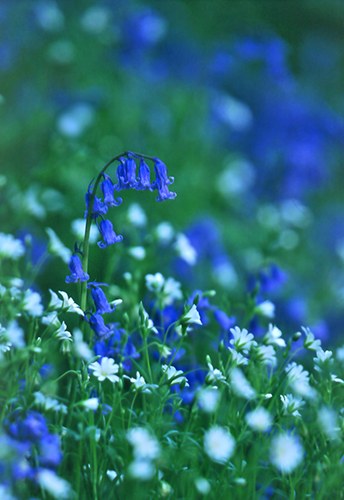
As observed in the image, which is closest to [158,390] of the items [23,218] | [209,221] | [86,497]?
[86,497]

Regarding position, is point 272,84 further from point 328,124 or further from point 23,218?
point 23,218

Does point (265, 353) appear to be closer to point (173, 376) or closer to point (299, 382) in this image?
point (299, 382)

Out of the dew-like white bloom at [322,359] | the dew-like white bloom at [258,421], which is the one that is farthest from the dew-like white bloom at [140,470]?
the dew-like white bloom at [322,359]

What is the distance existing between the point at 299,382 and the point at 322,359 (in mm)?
65

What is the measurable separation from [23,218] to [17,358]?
3.80 ft

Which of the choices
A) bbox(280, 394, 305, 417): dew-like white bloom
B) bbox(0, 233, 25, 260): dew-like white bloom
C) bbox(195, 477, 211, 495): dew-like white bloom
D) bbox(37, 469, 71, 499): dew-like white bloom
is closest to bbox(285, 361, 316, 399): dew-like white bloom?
bbox(280, 394, 305, 417): dew-like white bloom

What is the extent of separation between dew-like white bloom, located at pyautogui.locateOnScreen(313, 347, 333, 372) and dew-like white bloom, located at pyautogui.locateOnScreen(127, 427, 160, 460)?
391 millimetres

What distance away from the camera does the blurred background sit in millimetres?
2898

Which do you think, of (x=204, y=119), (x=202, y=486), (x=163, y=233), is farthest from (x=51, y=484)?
(x=204, y=119)

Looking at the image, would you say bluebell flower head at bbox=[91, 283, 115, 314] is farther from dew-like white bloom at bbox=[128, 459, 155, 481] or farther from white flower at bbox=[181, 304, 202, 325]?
dew-like white bloom at bbox=[128, 459, 155, 481]

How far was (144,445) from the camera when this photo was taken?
1.20 metres

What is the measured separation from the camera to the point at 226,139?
3766 mm

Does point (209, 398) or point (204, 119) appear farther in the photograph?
point (204, 119)

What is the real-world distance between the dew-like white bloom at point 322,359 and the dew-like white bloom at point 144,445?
391mm
